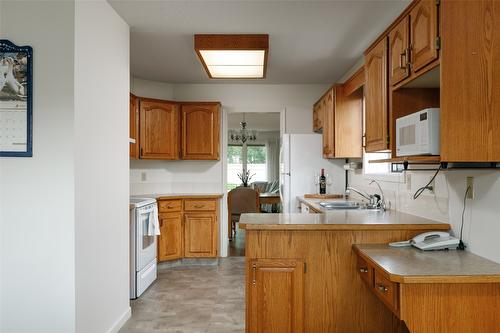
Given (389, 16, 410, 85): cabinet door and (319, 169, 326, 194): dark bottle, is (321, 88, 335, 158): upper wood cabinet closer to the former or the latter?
(319, 169, 326, 194): dark bottle

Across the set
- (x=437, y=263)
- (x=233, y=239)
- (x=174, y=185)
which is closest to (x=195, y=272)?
(x=174, y=185)

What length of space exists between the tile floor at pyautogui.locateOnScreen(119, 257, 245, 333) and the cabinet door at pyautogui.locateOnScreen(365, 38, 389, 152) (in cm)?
181

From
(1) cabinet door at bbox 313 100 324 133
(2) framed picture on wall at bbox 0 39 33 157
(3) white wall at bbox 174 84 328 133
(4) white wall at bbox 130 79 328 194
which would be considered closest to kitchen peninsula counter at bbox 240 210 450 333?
(2) framed picture on wall at bbox 0 39 33 157

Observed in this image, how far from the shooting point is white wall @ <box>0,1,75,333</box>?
1.97 m

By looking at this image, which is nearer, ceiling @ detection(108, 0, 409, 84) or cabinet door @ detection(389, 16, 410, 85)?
cabinet door @ detection(389, 16, 410, 85)

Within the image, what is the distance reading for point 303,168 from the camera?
172 inches

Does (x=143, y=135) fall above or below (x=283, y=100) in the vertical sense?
below

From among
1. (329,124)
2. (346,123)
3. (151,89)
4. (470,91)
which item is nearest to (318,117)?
(329,124)

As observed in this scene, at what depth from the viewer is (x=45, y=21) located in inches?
78.1

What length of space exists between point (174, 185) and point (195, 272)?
4.44ft

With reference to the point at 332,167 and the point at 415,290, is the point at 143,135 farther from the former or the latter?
→ the point at 415,290

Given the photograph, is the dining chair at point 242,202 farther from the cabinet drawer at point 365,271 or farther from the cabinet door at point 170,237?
the cabinet drawer at point 365,271

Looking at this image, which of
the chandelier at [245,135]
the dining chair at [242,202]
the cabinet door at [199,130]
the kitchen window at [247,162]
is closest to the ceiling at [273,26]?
the cabinet door at [199,130]

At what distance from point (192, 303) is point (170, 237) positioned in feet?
4.03
